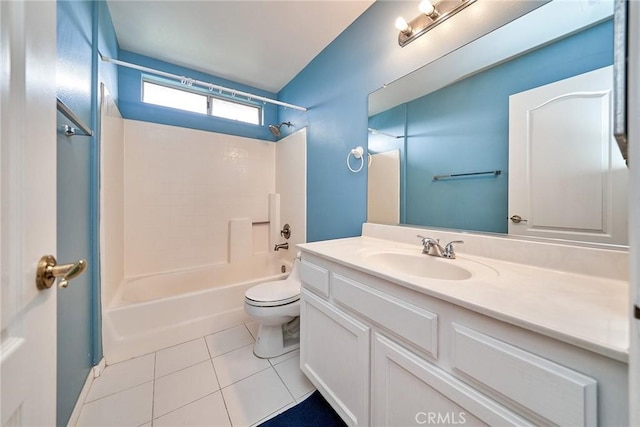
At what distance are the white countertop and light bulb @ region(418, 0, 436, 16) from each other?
4.19 feet

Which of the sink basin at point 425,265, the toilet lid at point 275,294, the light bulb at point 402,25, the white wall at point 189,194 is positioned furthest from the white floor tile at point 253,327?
the light bulb at point 402,25

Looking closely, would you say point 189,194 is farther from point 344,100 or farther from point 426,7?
point 426,7

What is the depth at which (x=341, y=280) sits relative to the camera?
103 centimetres

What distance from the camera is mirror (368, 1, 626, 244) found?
34.4 inches

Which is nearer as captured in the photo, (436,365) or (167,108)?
(436,365)

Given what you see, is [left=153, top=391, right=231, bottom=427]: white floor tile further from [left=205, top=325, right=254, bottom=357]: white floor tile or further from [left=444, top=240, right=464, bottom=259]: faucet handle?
[left=444, top=240, right=464, bottom=259]: faucet handle

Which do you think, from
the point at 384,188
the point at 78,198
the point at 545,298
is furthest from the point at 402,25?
the point at 78,198

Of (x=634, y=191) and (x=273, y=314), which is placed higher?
(x=634, y=191)

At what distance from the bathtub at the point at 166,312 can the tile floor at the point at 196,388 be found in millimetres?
91

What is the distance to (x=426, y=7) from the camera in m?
1.18

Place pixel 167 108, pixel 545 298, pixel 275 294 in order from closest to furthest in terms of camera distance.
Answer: pixel 545 298, pixel 275 294, pixel 167 108

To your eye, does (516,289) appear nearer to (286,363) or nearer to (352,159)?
(352,159)

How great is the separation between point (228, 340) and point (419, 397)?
5.02 feet

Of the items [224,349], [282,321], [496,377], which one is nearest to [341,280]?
[496,377]
